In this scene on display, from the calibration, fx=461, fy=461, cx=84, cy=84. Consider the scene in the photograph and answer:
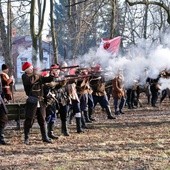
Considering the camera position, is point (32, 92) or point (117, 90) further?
point (117, 90)

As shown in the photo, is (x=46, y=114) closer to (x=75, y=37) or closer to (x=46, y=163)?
(x=46, y=163)

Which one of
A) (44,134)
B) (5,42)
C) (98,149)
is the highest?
(5,42)

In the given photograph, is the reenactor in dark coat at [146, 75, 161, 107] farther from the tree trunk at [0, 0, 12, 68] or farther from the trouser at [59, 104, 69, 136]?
the tree trunk at [0, 0, 12, 68]

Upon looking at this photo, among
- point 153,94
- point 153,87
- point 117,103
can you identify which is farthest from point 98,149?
point 153,94

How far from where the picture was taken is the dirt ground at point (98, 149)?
7840 millimetres

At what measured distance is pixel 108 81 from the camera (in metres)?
17.2

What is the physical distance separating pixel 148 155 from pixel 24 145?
2.89 metres

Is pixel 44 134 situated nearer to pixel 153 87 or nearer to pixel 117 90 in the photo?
pixel 117 90

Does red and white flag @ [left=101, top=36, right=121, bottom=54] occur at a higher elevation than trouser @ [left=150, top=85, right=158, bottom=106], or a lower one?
higher

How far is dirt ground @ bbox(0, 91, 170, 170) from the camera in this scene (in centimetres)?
784

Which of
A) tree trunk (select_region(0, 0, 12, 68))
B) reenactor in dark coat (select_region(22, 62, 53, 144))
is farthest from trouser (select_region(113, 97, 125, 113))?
tree trunk (select_region(0, 0, 12, 68))

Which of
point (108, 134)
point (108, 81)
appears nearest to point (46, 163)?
point (108, 134)

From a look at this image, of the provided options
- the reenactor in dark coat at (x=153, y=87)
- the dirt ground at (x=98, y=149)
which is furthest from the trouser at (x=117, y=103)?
the dirt ground at (x=98, y=149)

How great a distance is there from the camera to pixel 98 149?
364 inches
